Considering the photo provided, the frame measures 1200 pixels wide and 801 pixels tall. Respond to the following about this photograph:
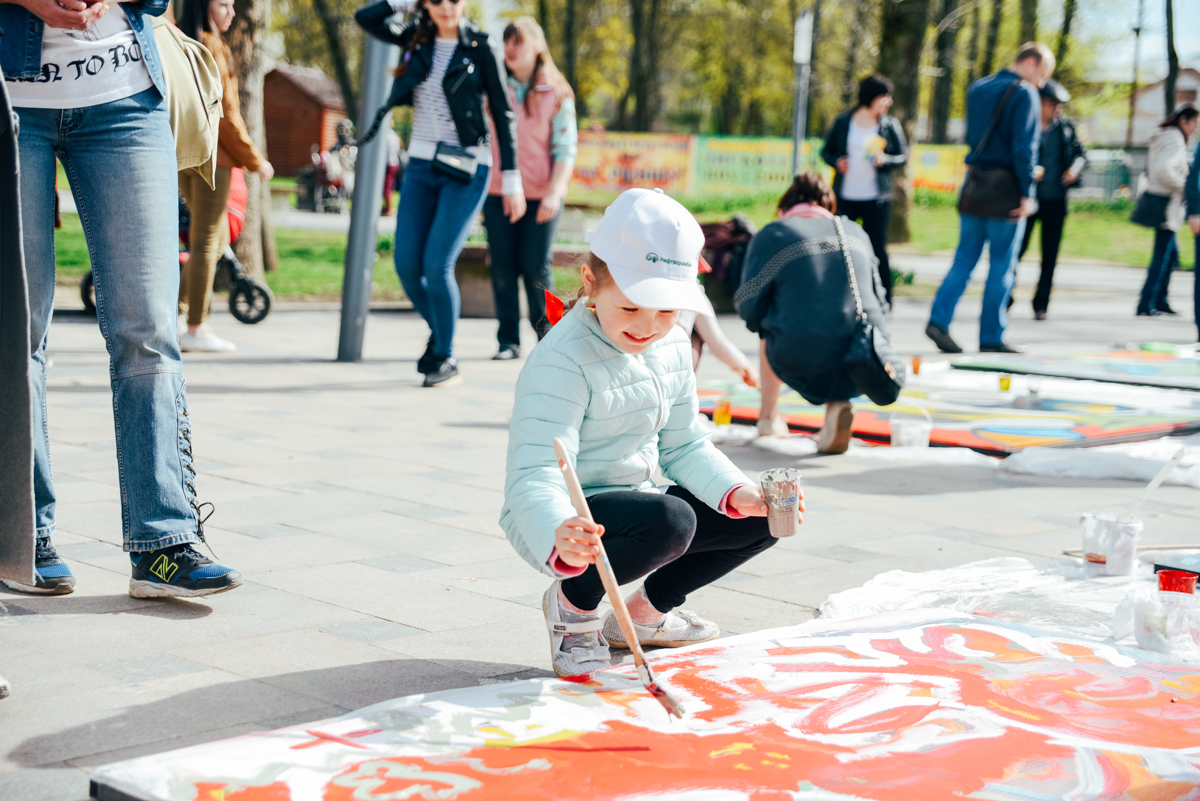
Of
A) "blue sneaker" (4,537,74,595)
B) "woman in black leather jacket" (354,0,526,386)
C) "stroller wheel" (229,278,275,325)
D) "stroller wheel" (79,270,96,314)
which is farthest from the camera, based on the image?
"stroller wheel" (229,278,275,325)

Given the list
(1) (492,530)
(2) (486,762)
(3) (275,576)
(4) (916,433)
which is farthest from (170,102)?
(4) (916,433)

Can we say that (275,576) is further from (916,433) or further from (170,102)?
(916,433)

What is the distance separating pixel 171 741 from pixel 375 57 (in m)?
5.76

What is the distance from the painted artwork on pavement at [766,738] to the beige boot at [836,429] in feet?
8.52

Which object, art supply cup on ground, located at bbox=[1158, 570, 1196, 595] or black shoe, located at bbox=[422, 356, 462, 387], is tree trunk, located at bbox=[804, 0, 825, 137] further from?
art supply cup on ground, located at bbox=[1158, 570, 1196, 595]

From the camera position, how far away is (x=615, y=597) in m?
2.36

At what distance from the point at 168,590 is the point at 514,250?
16.6ft

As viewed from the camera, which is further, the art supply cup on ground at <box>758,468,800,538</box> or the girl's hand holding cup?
the art supply cup on ground at <box>758,468,800,538</box>

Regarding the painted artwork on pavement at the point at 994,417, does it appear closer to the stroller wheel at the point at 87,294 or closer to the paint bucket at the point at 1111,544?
the paint bucket at the point at 1111,544

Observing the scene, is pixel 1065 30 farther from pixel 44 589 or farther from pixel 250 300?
pixel 44 589

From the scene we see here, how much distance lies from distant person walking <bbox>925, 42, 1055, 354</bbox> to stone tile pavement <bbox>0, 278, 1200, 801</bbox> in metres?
3.76

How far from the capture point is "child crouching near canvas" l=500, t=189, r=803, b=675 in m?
2.66

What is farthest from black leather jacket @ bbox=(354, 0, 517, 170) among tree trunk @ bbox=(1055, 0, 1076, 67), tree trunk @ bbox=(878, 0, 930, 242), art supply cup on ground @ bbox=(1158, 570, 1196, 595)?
tree trunk @ bbox=(1055, 0, 1076, 67)

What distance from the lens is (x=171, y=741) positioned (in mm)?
2338
